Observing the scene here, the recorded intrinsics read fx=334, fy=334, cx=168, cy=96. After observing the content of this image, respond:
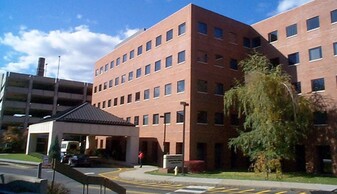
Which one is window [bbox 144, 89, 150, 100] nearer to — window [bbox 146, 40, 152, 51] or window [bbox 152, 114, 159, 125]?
window [bbox 152, 114, 159, 125]

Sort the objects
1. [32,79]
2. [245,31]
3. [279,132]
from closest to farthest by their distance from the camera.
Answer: [279,132] → [245,31] → [32,79]

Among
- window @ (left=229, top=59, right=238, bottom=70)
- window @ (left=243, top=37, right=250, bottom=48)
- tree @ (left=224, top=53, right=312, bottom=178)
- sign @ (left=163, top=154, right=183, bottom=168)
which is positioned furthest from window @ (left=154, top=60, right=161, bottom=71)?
sign @ (left=163, top=154, right=183, bottom=168)

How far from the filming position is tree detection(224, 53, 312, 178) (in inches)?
1126

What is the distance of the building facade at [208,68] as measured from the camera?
34906 millimetres

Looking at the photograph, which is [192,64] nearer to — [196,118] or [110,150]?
[196,118]

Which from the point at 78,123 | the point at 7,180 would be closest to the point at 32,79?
the point at 78,123

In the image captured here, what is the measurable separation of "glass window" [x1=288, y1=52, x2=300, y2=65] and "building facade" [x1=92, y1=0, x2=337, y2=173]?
0.11m

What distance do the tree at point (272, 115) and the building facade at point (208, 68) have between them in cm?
554

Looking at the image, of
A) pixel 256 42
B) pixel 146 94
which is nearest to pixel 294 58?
pixel 256 42

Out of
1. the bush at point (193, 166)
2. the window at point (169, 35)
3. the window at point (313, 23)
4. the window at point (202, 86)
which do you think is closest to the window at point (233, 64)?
the window at point (202, 86)

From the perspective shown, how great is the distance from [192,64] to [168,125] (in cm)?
766

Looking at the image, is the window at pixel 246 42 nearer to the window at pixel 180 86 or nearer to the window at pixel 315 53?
the window at pixel 315 53

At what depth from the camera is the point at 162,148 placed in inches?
1549

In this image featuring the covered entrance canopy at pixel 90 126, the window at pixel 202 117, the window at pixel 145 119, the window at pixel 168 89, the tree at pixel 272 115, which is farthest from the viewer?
the window at pixel 145 119
